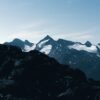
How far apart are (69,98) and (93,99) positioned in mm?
13583

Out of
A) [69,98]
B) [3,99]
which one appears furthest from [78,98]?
[3,99]

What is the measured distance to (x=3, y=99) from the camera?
199875mm

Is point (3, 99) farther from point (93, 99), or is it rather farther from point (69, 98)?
point (93, 99)

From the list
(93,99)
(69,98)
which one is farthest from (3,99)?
(93,99)

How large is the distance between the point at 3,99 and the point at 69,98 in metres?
37.6

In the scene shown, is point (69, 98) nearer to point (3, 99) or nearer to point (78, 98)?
point (78, 98)

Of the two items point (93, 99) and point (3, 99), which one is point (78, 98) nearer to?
point (93, 99)

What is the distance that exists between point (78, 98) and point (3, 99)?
140ft

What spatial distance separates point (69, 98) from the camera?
19938 cm

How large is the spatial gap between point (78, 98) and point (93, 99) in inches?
335

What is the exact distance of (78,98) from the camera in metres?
200

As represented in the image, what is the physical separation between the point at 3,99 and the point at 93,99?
168 feet
